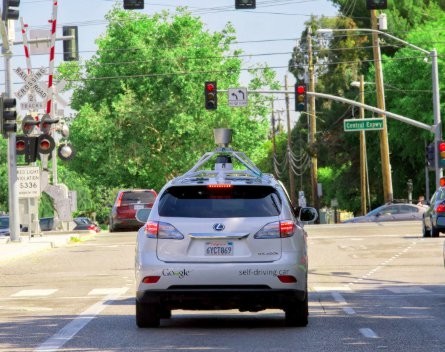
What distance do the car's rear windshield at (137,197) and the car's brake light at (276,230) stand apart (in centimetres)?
3909

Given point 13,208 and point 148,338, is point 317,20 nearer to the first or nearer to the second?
point 13,208

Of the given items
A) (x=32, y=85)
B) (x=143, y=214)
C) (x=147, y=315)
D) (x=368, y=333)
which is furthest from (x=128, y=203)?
(x=368, y=333)

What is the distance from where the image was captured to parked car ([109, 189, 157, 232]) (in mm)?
54969

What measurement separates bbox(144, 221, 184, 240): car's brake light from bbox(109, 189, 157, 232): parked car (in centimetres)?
3813

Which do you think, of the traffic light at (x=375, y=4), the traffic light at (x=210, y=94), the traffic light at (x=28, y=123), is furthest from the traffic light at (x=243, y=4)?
the traffic light at (x=210, y=94)

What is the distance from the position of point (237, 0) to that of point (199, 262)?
19.7 m

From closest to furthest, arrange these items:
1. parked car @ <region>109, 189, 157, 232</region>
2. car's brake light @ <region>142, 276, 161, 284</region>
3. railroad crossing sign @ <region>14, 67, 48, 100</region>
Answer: car's brake light @ <region>142, 276, 161, 284</region> < railroad crossing sign @ <region>14, 67, 48, 100</region> < parked car @ <region>109, 189, 157, 232</region>

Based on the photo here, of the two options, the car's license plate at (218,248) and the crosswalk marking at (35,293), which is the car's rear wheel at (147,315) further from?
the crosswalk marking at (35,293)

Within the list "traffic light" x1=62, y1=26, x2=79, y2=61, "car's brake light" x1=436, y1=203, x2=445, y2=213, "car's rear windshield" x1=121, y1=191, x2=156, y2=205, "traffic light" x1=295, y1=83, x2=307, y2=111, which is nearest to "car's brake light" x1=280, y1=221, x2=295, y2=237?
"car's brake light" x1=436, y1=203, x2=445, y2=213

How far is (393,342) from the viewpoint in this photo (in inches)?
572

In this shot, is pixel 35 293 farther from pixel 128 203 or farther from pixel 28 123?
pixel 128 203

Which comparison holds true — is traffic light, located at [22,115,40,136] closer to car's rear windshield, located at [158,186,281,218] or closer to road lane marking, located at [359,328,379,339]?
car's rear windshield, located at [158,186,281,218]

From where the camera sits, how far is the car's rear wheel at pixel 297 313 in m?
16.3

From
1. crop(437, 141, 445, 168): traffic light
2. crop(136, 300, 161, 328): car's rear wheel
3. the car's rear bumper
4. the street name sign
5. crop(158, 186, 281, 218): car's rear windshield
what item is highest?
the street name sign
